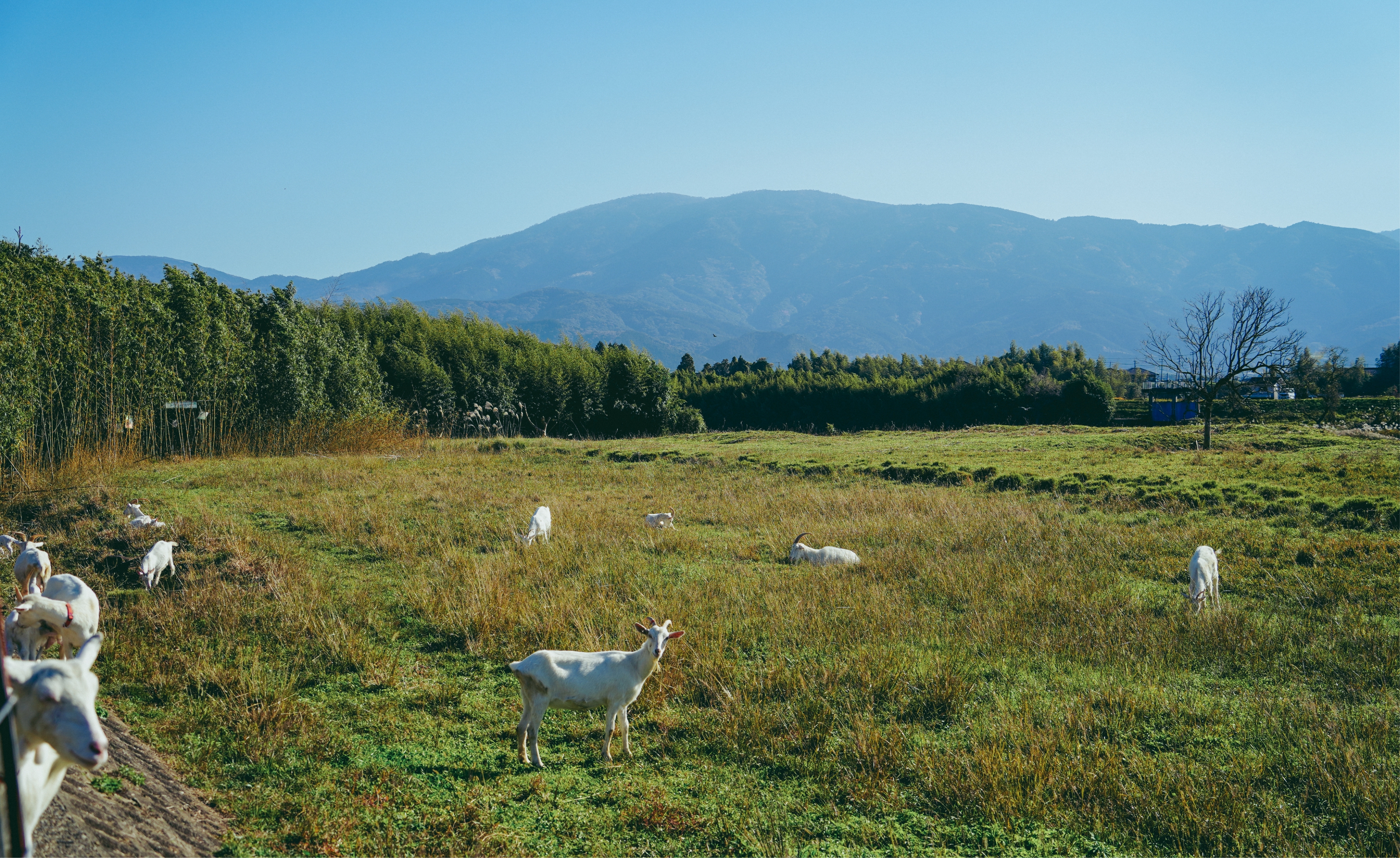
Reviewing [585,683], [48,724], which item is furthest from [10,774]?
[585,683]

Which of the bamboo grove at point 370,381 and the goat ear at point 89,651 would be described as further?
the bamboo grove at point 370,381

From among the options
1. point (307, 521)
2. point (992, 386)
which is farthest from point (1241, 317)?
point (307, 521)

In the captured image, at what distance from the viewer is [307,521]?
11961 mm

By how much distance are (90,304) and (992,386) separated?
3927 centimetres

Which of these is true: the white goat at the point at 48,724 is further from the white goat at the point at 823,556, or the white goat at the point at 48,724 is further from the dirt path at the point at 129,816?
the white goat at the point at 823,556

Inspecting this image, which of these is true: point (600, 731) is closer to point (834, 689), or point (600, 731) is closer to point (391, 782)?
point (391, 782)

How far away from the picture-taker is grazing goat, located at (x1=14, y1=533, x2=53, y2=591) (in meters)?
7.35

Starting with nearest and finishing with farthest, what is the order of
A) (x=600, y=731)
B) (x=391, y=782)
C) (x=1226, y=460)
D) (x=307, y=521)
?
1. (x=391, y=782)
2. (x=600, y=731)
3. (x=307, y=521)
4. (x=1226, y=460)

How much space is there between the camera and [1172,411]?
134 feet

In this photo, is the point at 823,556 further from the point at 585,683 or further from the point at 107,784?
the point at 107,784

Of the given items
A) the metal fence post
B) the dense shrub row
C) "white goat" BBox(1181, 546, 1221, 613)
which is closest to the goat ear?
the metal fence post

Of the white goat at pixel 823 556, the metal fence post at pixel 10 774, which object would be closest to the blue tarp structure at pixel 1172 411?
the white goat at pixel 823 556

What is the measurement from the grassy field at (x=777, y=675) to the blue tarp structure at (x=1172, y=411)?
30.6 meters

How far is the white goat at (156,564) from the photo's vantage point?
8.35 metres
